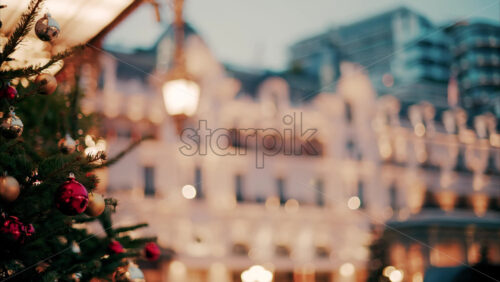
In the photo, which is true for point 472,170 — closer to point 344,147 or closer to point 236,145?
point 344,147

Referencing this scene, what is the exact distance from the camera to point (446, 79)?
57.8 metres

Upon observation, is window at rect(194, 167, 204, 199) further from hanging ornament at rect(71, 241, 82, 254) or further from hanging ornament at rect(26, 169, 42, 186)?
hanging ornament at rect(26, 169, 42, 186)

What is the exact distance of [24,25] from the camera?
2029 mm

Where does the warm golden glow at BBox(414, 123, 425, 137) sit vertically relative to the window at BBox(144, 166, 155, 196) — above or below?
above

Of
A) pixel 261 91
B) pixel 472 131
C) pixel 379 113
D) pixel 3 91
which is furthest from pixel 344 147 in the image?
pixel 3 91

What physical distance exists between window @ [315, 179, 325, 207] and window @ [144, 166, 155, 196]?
351 inches

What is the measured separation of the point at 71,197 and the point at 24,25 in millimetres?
713

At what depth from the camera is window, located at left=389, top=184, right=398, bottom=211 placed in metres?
29.0

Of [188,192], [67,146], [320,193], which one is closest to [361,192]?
[320,193]

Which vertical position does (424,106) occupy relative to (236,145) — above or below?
above

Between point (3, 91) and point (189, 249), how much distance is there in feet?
64.7

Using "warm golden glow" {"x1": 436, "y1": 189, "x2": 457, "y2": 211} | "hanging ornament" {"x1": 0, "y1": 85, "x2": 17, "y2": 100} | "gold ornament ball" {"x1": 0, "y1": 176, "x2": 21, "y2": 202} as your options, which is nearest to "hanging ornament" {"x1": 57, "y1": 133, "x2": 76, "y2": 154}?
"hanging ornament" {"x1": 0, "y1": 85, "x2": 17, "y2": 100}

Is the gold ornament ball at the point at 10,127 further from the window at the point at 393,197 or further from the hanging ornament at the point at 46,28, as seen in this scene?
the window at the point at 393,197

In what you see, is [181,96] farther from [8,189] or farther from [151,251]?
[8,189]
